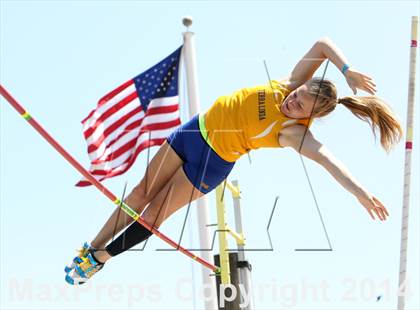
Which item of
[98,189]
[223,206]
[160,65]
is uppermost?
[160,65]

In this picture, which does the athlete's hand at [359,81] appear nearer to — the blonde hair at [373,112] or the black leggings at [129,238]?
the blonde hair at [373,112]

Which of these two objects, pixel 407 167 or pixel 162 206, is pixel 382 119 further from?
pixel 162 206

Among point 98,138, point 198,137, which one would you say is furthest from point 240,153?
point 98,138

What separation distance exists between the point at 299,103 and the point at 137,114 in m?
3.42

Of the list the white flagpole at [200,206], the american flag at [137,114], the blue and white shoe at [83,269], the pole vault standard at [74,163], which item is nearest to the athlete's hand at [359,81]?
the pole vault standard at [74,163]

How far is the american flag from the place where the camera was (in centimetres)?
768

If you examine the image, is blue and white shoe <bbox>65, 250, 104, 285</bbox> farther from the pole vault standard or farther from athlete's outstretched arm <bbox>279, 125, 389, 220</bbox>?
athlete's outstretched arm <bbox>279, 125, 389, 220</bbox>

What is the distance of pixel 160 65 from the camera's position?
8.13m

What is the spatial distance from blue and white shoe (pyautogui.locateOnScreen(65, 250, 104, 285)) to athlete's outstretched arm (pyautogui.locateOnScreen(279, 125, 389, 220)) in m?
1.64

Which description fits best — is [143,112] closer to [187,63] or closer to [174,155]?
[187,63]

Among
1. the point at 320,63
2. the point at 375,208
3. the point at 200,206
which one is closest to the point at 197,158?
the point at 320,63

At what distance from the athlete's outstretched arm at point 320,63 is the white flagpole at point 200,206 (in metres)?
2.53

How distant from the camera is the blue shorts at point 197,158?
208 inches

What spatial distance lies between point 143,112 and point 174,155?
2703 millimetres
